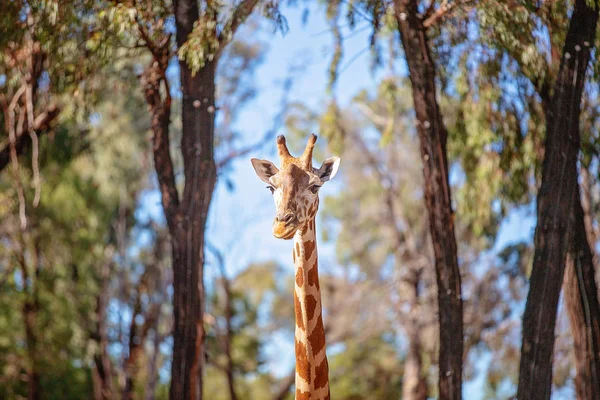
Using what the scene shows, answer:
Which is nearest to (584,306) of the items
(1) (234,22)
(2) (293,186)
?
(2) (293,186)

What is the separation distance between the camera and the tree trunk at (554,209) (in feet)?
27.5

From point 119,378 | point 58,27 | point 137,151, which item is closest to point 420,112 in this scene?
point 58,27

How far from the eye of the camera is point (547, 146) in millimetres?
8930

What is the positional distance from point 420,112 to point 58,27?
12.6ft

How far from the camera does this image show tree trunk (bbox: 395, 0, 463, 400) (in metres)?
8.74

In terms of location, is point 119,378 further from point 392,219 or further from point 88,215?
point 392,219

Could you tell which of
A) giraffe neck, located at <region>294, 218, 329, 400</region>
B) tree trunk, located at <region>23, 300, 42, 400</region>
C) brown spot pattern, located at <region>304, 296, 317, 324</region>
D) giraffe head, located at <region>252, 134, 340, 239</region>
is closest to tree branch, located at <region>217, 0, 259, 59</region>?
giraffe head, located at <region>252, 134, 340, 239</region>

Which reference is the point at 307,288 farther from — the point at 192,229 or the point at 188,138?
the point at 188,138

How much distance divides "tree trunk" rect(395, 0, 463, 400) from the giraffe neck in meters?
2.00

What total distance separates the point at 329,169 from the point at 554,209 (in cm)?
247

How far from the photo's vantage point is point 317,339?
7062 mm

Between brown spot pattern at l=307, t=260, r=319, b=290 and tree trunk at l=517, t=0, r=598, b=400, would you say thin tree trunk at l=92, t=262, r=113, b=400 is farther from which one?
brown spot pattern at l=307, t=260, r=319, b=290

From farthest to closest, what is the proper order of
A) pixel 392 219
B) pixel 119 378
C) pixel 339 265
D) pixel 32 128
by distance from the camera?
pixel 339 265
pixel 119 378
pixel 392 219
pixel 32 128

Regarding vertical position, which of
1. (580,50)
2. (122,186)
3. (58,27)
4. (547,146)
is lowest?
(547,146)
